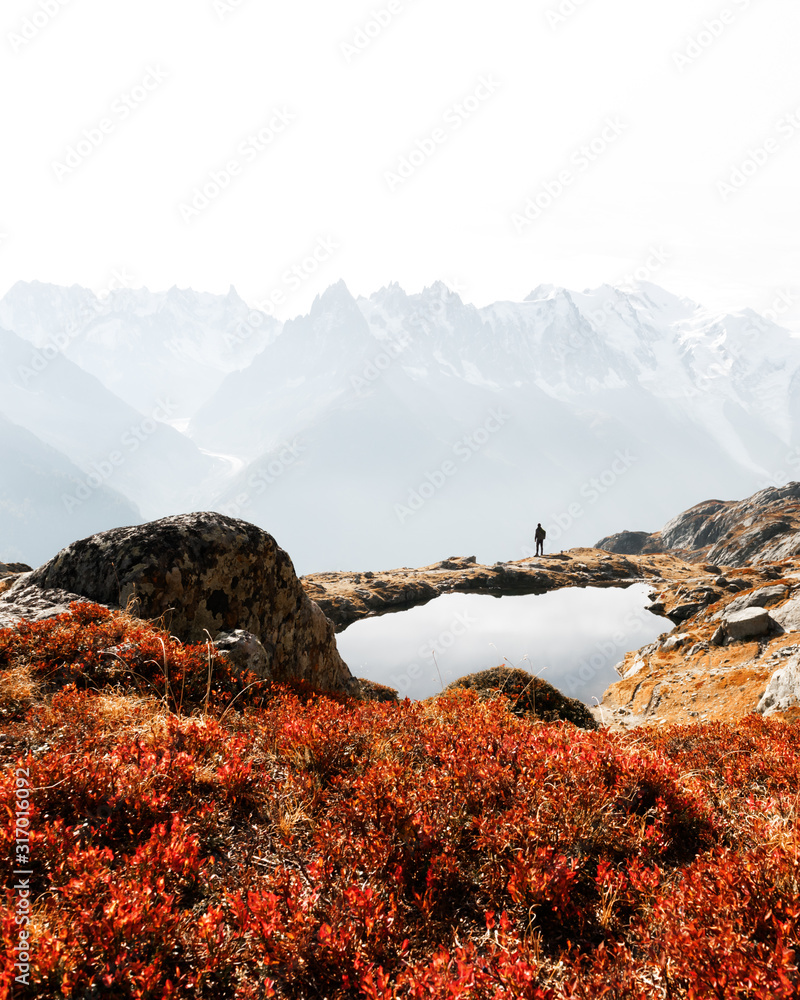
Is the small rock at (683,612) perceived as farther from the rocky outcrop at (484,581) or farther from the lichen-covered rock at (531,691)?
the lichen-covered rock at (531,691)

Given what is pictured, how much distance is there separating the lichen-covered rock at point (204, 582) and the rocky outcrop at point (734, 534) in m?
68.8

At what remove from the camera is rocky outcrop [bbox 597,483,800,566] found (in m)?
Answer: 73.0

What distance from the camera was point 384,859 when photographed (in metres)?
3.79

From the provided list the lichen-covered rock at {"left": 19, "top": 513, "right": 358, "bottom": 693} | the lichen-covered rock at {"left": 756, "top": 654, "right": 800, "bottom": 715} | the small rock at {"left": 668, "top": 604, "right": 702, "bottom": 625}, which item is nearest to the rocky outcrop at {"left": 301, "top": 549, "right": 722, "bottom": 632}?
the small rock at {"left": 668, "top": 604, "right": 702, "bottom": 625}

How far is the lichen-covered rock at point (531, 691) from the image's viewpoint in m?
12.9

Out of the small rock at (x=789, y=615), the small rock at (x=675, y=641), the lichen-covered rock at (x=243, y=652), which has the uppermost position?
the lichen-covered rock at (x=243, y=652)

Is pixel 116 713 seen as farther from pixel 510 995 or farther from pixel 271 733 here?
pixel 510 995

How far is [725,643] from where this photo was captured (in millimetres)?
21078

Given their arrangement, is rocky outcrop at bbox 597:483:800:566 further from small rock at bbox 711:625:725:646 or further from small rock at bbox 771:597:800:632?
small rock at bbox 711:625:725:646

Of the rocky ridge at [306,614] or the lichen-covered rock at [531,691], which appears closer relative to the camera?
the rocky ridge at [306,614]

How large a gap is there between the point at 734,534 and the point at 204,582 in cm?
10577

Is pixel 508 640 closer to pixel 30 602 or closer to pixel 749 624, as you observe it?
pixel 749 624

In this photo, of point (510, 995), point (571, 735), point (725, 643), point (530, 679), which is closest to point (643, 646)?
point (725, 643)

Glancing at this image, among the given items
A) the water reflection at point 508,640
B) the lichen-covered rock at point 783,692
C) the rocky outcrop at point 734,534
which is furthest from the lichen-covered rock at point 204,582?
the rocky outcrop at point 734,534
